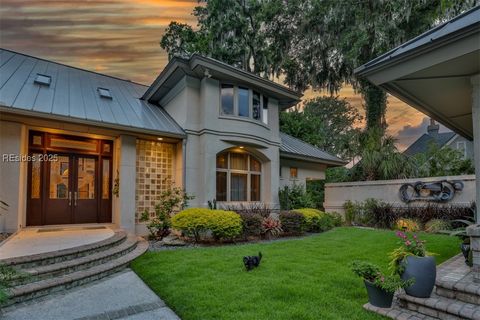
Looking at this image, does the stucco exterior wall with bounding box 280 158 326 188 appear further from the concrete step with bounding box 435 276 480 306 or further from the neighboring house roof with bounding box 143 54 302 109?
the concrete step with bounding box 435 276 480 306

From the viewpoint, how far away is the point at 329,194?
14.7 metres

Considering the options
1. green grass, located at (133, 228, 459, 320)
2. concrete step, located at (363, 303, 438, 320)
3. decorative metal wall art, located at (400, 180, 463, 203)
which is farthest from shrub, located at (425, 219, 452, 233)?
concrete step, located at (363, 303, 438, 320)

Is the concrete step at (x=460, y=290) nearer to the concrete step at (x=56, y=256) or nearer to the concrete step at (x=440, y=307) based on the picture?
the concrete step at (x=440, y=307)

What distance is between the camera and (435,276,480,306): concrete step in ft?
11.3

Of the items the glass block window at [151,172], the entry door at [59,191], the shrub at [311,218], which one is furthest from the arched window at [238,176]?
the entry door at [59,191]

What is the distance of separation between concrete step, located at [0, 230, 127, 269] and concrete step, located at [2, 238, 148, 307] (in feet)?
1.30

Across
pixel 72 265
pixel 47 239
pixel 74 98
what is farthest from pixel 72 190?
pixel 72 265

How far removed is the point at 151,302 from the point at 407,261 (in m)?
3.52

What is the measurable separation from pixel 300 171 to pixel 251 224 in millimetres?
6013

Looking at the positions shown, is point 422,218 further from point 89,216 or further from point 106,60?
point 106,60

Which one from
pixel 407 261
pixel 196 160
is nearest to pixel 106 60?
pixel 196 160

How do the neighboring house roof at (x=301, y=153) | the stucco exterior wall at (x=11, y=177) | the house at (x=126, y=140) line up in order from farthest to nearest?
the neighboring house roof at (x=301, y=153) < the house at (x=126, y=140) < the stucco exterior wall at (x=11, y=177)

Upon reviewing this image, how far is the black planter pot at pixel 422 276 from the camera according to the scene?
3650 mm

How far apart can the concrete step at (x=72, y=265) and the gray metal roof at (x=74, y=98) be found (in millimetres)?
3943
